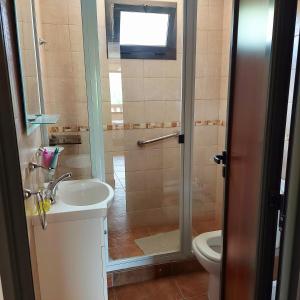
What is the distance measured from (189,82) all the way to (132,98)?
601 millimetres

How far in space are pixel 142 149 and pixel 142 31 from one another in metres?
1.05

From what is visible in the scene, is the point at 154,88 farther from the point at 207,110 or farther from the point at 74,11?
the point at 74,11

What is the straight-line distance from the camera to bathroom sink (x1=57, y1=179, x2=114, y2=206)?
1.80 metres

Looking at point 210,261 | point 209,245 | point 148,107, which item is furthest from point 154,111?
point 210,261

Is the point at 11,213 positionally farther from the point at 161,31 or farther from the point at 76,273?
the point at 161,31

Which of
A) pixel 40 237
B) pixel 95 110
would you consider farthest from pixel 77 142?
pixel 40 237

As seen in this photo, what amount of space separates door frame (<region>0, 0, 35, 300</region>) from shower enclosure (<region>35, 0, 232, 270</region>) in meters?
1.09

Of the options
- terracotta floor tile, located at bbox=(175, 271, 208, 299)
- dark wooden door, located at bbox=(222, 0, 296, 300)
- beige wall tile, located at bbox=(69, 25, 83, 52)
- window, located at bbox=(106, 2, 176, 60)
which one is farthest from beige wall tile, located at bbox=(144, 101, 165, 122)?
terracotta floor tile, located at bbox=(175, 271, 208, 299)

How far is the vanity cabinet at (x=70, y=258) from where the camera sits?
1369mm

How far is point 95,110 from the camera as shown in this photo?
193 centimetres

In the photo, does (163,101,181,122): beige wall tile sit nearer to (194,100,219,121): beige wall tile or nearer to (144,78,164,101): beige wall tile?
(144,78,164,101): beige wall tile

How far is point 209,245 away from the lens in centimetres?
194

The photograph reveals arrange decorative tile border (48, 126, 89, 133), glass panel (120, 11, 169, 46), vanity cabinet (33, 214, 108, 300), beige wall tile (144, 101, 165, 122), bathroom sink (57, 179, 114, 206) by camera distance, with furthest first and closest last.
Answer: beige wall tile (144, 101, 165, 122)
glass panel (120, 11, 169, 46)
decorative tile border (48, 126, 89, 133)
bathroom sink (57, 179, 114, 206)
vanity cabinet (33, 214, 108, 300)

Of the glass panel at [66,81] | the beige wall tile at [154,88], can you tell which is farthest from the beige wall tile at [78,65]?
the beige wall tile at [154,88]
